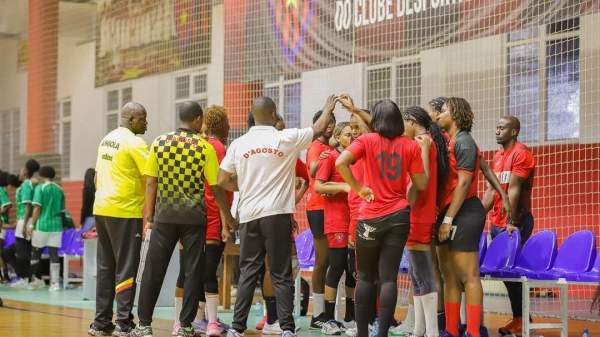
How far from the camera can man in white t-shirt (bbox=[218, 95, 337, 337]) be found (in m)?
6.84

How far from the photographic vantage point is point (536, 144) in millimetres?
11477

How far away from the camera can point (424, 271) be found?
6637 mm

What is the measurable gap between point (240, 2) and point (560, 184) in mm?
5559

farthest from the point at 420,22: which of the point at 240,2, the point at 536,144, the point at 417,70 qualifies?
the point at 240,2

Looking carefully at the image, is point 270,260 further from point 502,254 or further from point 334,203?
point 502,254

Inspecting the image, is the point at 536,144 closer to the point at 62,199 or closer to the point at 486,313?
the point at 486,313

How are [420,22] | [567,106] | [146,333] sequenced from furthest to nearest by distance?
[420,22] < [567,106] < [146,333]

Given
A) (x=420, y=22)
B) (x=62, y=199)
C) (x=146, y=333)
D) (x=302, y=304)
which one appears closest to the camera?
(x=146, y=333)

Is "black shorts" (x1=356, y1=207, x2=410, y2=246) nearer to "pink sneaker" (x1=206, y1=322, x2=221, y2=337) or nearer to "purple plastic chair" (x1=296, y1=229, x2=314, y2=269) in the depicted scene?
"pink sneaker" (x1=206, y1=322, x2=221, y2=337)

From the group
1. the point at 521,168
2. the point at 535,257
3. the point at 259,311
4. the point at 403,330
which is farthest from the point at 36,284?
the point at 535,257

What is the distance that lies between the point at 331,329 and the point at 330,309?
29 cm

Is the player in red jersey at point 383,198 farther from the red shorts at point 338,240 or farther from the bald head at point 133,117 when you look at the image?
the bald head at point 133,117

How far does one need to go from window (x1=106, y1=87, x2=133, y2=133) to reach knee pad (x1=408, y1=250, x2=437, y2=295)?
39.4 feet

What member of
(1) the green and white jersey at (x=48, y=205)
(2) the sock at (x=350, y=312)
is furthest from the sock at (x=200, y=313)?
(1) the green and white jersey at (x=48, y=205)
